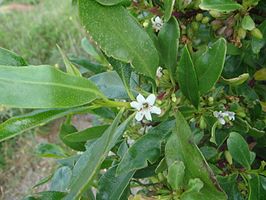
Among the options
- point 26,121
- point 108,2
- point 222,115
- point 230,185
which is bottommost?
point 230,185

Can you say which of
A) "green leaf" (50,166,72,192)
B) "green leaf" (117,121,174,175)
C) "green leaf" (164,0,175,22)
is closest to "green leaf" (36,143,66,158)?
"green leaf" (50,166,72,192)

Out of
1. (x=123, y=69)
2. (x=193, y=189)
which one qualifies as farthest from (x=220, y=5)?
(x=193, y=189)

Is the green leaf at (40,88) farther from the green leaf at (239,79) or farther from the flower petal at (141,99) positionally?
the green leaf at (239,79)

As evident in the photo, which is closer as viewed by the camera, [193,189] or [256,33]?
[193,189]

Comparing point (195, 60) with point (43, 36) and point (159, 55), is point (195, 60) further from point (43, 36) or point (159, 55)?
point (43, 36)

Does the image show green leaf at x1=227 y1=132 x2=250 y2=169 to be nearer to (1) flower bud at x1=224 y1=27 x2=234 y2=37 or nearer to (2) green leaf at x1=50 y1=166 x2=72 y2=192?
(1) flower bud at x1=224 y1=27 x2=234 y2=37

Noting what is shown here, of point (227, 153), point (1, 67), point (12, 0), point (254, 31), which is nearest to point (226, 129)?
point (227, 153)

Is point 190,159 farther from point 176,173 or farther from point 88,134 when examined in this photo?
point 88,134
